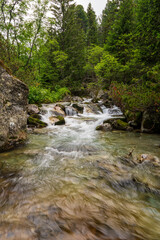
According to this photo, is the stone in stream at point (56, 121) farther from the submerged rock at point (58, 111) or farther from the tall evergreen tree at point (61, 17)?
the tall evergreen tree at point (61, 17)

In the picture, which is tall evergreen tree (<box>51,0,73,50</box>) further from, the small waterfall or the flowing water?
the flowing water

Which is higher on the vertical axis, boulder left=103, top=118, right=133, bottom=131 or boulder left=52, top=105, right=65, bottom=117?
boulder left=52, top=105, right=65, bottom=117

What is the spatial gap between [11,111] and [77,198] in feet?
12.9

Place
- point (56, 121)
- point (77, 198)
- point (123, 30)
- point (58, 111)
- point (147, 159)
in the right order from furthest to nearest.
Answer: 1. point (123, 30)
2. point (58, 111)
3. point (56, 121)
4. point (147, 159)
5. point (77, 198)

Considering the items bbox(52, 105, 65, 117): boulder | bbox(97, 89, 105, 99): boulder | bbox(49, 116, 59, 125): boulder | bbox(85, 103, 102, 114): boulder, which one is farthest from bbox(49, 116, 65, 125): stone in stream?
bbox(97, 89, 105, 99): boulder

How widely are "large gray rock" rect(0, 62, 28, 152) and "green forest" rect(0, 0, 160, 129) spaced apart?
17.3 ft

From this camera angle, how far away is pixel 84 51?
2333cm

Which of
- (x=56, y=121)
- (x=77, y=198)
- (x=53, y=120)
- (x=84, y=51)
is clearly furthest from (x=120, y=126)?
(x=84, y=51)

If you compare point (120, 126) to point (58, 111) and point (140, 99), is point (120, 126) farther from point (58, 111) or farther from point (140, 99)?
point (58, 111)

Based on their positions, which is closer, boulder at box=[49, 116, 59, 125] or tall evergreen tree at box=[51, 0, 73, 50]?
boulder at box=[49, 116, 59, 125]

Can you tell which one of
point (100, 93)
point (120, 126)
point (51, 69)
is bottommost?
point (120, 126)

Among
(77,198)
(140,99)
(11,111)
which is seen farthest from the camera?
(140,99)

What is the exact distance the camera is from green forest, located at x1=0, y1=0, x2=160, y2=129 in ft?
23.6

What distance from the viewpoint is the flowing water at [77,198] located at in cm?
149
